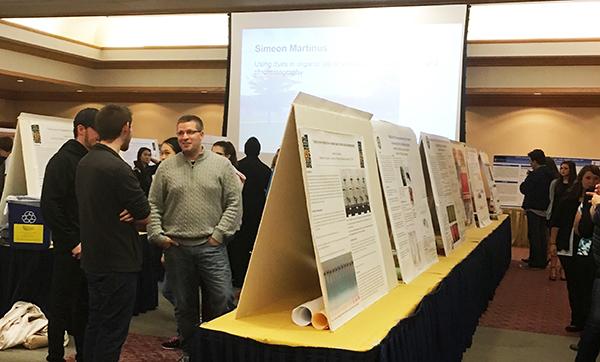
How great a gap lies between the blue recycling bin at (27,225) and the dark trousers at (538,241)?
19.7 ft

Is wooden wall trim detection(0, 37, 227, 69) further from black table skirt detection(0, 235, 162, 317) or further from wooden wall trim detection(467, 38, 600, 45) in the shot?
black table skirt detection(0, 235, 162, 317)

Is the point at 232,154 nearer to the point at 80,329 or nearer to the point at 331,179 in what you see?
the point at 80,329

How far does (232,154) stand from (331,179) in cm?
329

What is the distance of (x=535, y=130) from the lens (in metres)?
10.1

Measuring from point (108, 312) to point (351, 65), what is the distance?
5.64m

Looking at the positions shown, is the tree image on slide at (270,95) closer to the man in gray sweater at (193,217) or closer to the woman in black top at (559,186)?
the woman in black top at (559,186)

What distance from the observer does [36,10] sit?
7.35m

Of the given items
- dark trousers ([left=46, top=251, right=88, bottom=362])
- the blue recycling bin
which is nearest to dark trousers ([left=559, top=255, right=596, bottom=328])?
dark trousers ([left=46, top=251, right=88, bottom=362])

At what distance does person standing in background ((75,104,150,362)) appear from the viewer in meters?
2.76

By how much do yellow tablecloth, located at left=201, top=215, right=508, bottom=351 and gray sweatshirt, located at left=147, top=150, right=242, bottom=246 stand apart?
3.96 feet

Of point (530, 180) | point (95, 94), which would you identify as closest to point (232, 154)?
point (530, 180)

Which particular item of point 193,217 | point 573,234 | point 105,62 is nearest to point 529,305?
point 573,234

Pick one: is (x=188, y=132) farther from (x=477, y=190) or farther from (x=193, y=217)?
(x=477, y=190)

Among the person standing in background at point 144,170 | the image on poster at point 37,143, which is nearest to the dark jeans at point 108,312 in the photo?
the image on poster at point 37,143
